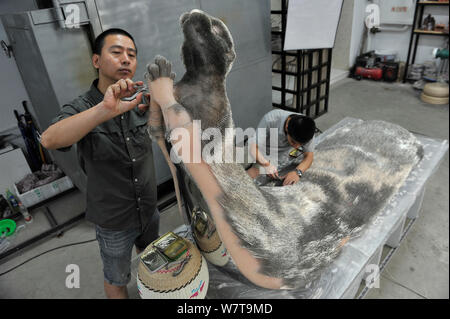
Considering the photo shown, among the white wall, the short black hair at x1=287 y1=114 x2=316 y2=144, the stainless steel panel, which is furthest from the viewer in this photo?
the short black hair at x1=287 y1=114 x2=316 y2=144

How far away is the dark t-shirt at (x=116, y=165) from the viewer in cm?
98

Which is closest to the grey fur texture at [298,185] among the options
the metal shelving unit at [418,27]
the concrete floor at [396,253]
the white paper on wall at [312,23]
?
the concrete floor at [396,253]

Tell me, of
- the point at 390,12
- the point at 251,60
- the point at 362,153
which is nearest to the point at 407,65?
the point at 390,12

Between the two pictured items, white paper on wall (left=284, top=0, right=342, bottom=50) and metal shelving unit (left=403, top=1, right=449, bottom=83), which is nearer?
metal shelving unit (left=403, top=1, right=449, bottom=83)

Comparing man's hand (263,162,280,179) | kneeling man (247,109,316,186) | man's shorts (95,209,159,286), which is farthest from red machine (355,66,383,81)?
man's shorts (95,209,159,286)

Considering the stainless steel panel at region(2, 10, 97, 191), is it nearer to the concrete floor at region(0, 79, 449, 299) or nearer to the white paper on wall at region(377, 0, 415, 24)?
the concrete floor at region(0, 79, 449, 299)

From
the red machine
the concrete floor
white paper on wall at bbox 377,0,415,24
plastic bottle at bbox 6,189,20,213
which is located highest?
white paper on wall at bbox 377,0,415,24

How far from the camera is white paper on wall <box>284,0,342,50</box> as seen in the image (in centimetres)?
141

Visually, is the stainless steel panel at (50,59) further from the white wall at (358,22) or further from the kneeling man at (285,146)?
the white wall at (358,22)

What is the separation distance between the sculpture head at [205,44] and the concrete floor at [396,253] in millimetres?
949

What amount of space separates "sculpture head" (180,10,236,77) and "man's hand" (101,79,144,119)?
0.17 meters

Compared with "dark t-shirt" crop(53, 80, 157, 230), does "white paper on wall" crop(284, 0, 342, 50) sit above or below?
above

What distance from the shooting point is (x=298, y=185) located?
1.16m

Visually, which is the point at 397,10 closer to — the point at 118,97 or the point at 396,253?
the point at 118,97
